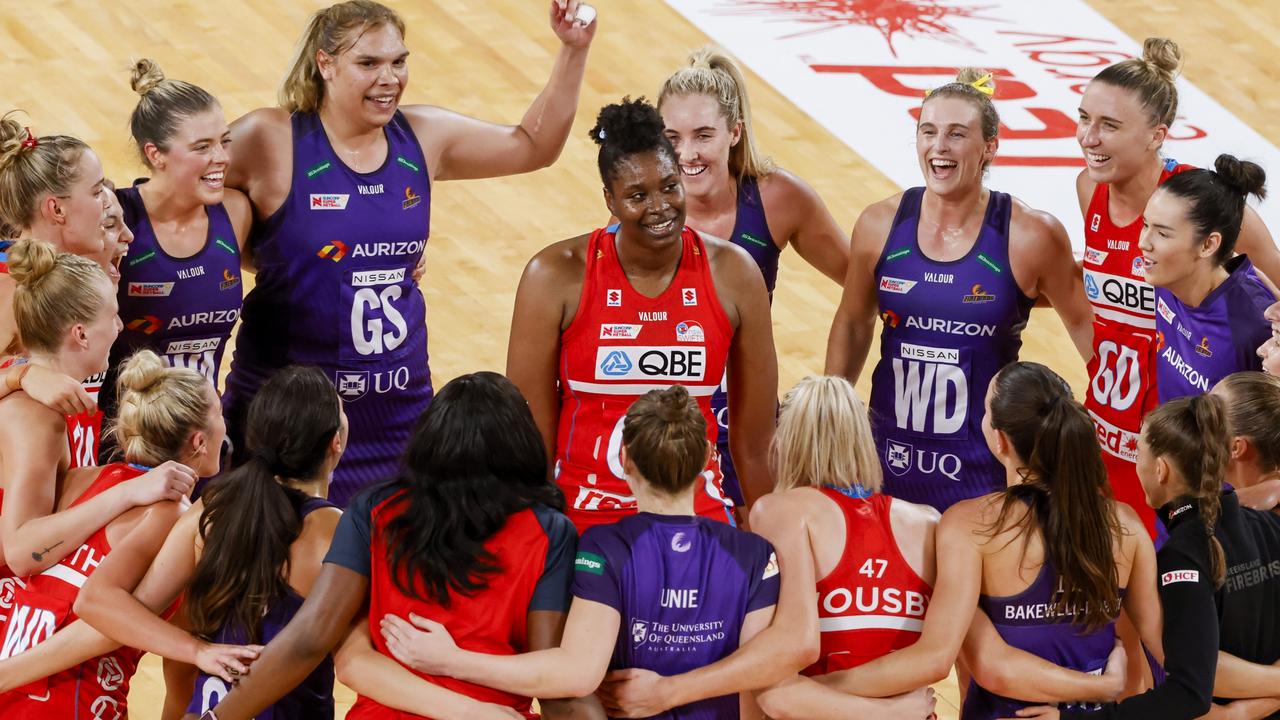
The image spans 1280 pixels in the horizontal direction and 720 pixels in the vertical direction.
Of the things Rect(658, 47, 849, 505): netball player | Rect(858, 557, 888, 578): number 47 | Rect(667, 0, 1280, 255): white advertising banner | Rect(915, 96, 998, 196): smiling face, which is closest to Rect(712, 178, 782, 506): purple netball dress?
Rect(658, 47, 849, 505): netball player

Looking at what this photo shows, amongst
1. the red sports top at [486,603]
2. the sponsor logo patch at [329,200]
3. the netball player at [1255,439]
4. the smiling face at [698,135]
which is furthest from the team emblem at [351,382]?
the netball player at [1255,439]

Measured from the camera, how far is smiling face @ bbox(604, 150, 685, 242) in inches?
181

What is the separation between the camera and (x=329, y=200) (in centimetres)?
558

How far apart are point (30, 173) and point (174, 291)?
0.56 m

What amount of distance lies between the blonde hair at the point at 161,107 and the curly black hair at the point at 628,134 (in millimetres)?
1432

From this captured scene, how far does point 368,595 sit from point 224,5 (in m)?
7.87

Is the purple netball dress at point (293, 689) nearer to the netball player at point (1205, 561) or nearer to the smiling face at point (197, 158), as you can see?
the smiling face at point (197, 158)

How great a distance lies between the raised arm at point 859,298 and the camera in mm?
5727

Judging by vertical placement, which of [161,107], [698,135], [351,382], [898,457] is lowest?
[898,457]

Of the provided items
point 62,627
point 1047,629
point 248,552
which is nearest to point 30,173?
point 62,627

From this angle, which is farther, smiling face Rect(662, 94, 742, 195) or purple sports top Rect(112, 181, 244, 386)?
smiling face Rect(662, 94, 742, 195)

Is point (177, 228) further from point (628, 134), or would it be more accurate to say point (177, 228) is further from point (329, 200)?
point (628, 134)

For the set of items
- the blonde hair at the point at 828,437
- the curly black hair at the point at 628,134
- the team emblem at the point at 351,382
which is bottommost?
the team emblem at the point at 351,382

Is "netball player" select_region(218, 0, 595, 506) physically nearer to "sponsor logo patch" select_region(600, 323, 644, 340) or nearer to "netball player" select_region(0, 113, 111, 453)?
"netball player" select_region(0, 113, 111, 453)
